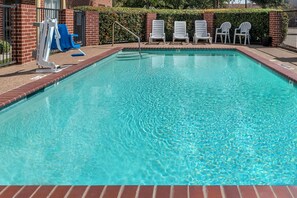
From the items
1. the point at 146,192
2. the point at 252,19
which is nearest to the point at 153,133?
the point at 146,192

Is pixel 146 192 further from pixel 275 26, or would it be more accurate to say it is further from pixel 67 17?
pixel 275 26

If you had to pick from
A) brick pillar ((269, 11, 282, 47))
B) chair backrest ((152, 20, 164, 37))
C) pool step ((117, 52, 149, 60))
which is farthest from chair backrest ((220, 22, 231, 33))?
pool step ((117, 52, 149, 60))

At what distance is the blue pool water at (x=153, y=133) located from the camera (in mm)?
3371

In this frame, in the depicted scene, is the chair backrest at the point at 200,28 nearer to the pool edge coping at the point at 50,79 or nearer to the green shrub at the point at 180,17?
the green shrub at the point at 180,17

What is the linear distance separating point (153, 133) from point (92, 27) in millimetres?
11653

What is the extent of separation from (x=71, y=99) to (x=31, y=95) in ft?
2.04

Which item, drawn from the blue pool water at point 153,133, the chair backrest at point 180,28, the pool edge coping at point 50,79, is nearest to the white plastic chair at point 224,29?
the chair backrest at point 180,28

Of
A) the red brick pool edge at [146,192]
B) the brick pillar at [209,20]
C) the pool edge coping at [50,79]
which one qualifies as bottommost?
the red brick pool edge at [146,192]

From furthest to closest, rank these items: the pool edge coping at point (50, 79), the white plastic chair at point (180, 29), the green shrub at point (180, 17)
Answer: the green shrub at point (180, 17) → the white plastic chair at point (180, 29) → the pool edge coping at point (50, 79)

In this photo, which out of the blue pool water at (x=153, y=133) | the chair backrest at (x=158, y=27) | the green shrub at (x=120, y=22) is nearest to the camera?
the blue pool water at (x=153, y=133)

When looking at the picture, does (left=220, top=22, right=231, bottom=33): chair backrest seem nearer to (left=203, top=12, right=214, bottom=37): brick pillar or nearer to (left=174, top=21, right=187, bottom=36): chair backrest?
(left=203, top=12, right=214, bottom=37): brick pillar

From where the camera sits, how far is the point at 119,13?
16.5 metres

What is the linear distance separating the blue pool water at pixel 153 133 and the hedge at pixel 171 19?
322 inches

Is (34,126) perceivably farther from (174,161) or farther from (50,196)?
(50,196)
